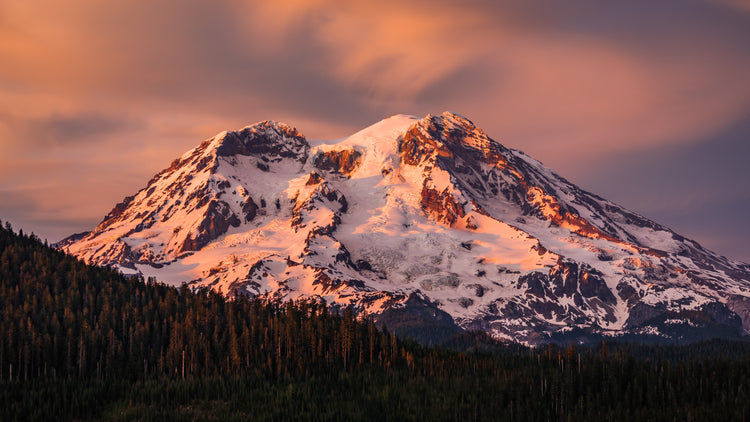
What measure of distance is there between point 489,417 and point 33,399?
371 feet

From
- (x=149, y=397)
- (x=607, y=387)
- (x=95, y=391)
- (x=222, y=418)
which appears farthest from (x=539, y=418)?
(x=95, y=391)

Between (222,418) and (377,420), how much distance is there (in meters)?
38.3

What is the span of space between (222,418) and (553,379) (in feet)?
288

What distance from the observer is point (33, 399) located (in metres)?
182

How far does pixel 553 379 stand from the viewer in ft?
653

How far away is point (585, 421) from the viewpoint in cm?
17338

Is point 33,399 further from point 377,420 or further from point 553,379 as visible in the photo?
point 553,379

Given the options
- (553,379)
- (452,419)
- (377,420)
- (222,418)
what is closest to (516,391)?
A: (553,379)

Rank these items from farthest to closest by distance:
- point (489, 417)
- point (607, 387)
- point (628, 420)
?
point (607, 387)
point (489, 417)
point (628, 420)

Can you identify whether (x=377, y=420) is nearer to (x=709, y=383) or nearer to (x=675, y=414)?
(x=675, y=414)

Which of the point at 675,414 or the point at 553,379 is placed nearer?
the point at 675,414

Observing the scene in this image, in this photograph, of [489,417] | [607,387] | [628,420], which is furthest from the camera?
[607,387]

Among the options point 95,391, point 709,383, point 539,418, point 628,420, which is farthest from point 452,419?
point 95,391

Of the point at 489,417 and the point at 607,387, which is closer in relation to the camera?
the point at 489,417
